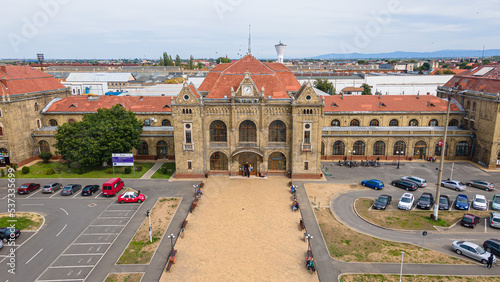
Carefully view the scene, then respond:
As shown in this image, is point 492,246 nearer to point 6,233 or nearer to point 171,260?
point 171,260

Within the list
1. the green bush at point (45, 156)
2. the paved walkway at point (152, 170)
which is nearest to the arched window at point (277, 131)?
the paved walkway at point (152, 170)

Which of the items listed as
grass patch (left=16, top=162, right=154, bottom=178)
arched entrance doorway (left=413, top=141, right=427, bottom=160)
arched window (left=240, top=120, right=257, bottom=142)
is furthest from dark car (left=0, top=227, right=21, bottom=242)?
arched entrance doorway (left=413, top=141, right=427, bottom=160)

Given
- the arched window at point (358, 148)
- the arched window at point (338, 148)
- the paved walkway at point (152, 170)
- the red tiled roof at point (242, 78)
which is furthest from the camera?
the arched window at point (338, 148)

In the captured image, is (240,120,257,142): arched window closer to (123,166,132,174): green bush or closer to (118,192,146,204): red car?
(118,192,146,204): red car

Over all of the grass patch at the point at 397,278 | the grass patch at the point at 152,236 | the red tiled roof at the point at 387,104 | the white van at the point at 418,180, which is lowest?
the grass patch at the point at 397,278

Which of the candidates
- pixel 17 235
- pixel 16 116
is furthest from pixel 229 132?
pixel 16 116

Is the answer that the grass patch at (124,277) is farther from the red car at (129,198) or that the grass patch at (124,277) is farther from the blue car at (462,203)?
the blue car at (462,203)
